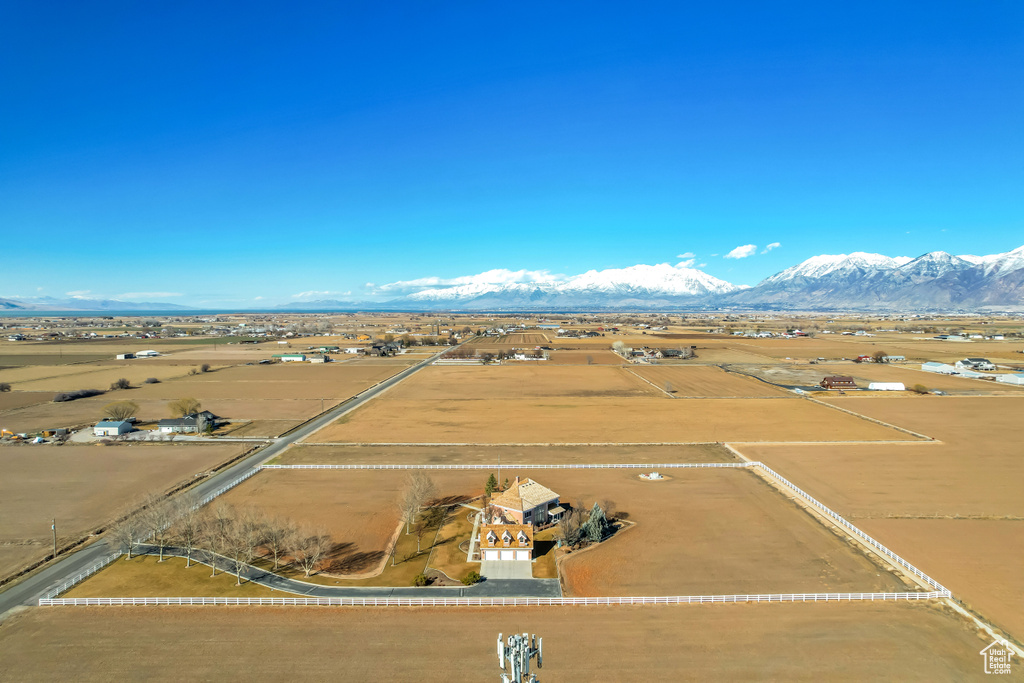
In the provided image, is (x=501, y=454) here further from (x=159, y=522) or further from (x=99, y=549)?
(x=99, y=549)

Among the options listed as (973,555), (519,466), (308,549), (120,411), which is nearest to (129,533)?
(308,549)

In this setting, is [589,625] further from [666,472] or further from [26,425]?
[26,425]

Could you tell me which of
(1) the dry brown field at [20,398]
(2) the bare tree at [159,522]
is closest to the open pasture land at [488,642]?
(2) the bare tree at [159,522]

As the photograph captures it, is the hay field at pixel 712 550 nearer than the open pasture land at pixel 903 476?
Yes

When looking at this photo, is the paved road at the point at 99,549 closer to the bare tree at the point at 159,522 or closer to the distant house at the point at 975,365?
the bare tree at the point at 159,522

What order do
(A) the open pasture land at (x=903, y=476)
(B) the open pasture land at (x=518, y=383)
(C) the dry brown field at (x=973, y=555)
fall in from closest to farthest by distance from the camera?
1. (C) the dry brown field at (x=973, y=555)
2. (A) the open pasture land at (x=903, y=476)
3. (B) the open pasture land at (x=518, y=383)

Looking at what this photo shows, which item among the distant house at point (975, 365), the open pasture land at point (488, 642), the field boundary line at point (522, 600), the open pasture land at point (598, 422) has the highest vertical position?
the distant house at point (975, 365)

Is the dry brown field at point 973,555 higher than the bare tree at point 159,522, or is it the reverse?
the bare tree at point 159,522

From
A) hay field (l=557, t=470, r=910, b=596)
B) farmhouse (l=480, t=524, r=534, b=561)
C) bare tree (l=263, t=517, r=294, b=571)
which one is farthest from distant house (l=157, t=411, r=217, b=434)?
hay field (l=557, t=470, r=910, b=596)

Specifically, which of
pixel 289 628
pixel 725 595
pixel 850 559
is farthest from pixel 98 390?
pixel 850 559
